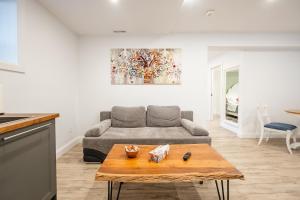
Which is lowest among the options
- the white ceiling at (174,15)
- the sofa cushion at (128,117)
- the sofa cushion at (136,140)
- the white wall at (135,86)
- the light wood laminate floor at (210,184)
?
the light wood laminate floor at (210,184)

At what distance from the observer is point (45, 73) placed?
9.71 feet

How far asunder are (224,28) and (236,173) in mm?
3215

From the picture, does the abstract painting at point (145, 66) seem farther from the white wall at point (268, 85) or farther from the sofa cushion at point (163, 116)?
the white wall at point (268, 85)

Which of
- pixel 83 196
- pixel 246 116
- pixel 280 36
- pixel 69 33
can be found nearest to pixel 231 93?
pixel 246 116

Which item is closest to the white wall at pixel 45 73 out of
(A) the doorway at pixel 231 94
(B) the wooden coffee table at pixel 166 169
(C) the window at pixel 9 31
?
(C) the window at pixel 9 31

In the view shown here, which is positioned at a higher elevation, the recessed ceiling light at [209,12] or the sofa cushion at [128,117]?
the recessed ceiling light at [209,12]

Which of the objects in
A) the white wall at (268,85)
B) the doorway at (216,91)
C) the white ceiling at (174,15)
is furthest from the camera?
the doorway at (216,91)

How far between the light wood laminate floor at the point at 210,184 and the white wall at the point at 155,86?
121cm

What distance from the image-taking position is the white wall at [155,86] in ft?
13.9

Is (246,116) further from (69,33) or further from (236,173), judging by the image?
(69,33)

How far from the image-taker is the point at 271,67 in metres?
4.71

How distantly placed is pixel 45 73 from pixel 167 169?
2.38 m

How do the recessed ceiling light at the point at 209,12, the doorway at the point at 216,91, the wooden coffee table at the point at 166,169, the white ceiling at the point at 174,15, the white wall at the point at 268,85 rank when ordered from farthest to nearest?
the doorway at the point at 216,91 < the white wall at the point at 268,85 < the recessed ceiling light at the point at 209,12 < the white ceiling at the point at 174,15 < the wooden coffee table at the point at 166,169

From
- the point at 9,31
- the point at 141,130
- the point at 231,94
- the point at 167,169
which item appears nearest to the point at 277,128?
the point at 231,94
